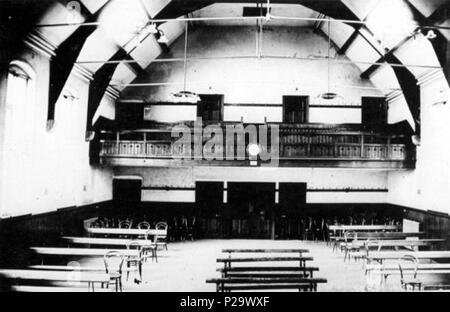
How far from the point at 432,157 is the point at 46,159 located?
10.8 meters

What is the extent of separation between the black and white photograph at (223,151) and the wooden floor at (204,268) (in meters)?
0.07

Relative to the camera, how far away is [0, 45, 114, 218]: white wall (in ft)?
26.2

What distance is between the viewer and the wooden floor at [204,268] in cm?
792

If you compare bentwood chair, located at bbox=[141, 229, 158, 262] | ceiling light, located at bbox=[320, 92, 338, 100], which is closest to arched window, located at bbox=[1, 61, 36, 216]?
bentwood chair, located at bbox=[141, 229, 158, 262]

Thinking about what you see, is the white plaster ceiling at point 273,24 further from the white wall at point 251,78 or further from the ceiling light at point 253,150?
the ceiling light at point 253,150

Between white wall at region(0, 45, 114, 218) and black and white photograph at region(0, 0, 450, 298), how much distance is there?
53 mm

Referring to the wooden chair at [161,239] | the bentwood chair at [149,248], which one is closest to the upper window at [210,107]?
the wooden chair at [161,239]

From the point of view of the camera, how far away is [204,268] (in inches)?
373

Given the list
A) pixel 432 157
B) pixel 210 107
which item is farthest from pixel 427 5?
A: pixel 210 107

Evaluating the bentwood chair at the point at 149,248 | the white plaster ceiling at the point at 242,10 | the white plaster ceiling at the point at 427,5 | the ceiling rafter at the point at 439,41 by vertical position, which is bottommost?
the bentwood chair at the point at 149,248

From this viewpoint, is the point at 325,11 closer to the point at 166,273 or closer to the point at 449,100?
the point at 449,100

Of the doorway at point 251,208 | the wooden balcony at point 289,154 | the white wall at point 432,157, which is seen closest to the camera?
the white wall at point 432,157

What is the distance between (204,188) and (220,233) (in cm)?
182

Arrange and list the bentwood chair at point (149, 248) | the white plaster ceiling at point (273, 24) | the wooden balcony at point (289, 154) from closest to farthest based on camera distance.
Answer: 1. the bentwood chair at point (149, 248)
2. the white plaster ceiling at point (273, 24)
3. the wooden balcony at point (289, 154)
